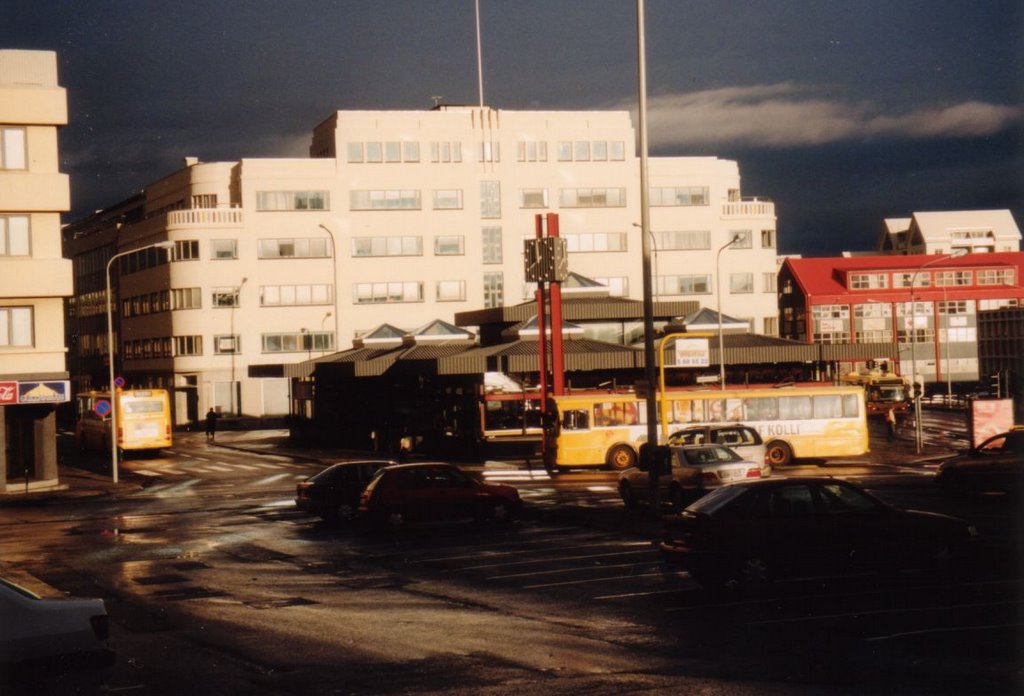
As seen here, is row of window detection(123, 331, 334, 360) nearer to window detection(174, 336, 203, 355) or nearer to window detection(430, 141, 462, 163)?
window detection(174, 336, 203, 355)

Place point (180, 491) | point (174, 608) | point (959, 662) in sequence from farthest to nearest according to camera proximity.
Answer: point (180, 491) < point (174, 608) < point (959, 662)

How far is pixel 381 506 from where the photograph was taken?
27.2m

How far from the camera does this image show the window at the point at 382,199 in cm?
9119

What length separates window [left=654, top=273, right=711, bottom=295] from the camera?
9429cm

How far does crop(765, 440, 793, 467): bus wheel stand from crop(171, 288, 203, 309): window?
53.8 meters

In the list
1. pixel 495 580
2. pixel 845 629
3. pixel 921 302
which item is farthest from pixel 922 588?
pixel 921 302

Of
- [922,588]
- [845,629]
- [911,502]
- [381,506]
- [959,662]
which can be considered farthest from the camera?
[911,502]

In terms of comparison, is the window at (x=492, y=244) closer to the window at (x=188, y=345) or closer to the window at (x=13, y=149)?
the window at (x=188, y=345)

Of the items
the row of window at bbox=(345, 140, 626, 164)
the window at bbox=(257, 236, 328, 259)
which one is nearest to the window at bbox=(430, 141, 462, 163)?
the row of window at bbox=(345, 140, 626, 164)

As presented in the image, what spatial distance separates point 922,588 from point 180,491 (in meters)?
30.2

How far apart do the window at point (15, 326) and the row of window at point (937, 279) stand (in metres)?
84.2

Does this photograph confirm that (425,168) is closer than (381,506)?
No

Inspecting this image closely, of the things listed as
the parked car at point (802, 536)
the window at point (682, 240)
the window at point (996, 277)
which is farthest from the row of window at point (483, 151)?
the parked car at point (802, 536)

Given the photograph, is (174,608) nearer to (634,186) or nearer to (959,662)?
(959,662)
